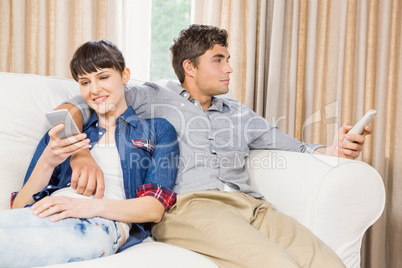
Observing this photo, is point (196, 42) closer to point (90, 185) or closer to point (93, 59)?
point (93, 59)

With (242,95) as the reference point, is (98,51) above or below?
above

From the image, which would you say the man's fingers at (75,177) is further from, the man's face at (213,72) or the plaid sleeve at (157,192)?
the man's face at (213,72)

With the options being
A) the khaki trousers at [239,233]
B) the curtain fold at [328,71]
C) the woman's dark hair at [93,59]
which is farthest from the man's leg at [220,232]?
the curtain fold at [328,71]

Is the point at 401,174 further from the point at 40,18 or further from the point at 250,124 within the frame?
the point at 40,18

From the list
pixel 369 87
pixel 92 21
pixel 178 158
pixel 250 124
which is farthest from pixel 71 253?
pixel 369 87

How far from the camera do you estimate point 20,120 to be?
1.39 meters

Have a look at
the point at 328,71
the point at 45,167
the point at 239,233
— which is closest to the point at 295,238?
the point at 239,233

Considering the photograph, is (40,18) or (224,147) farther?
(40,18)

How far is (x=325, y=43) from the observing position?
232 cm

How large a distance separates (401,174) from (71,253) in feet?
5.72

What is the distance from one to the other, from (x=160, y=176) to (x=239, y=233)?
31 centimetres

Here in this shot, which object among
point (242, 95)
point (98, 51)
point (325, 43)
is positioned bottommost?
point (242, 95)

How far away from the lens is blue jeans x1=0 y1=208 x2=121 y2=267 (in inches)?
35.3

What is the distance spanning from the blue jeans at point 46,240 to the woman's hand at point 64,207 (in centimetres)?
1
